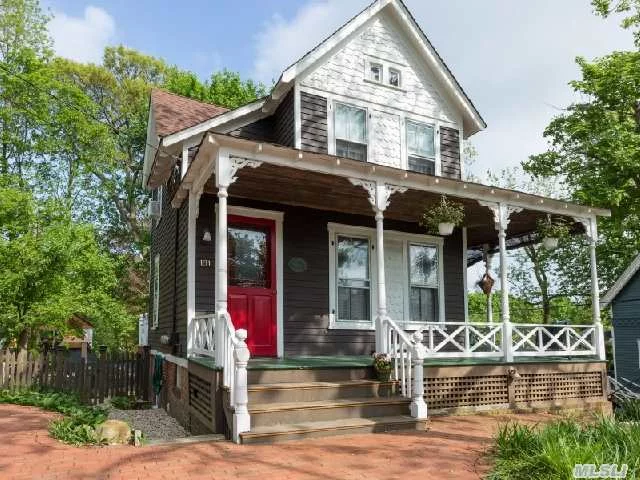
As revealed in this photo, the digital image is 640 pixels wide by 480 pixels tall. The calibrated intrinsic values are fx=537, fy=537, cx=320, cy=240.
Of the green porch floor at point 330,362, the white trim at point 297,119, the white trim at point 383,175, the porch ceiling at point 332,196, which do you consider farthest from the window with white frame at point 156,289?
the white trim at point 383,175

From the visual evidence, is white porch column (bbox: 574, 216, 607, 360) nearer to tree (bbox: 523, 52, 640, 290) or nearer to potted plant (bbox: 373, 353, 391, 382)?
potted plant (bbox: 373, 353, 391, 382)

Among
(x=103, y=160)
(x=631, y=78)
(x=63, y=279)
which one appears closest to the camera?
(x=63, y=279)

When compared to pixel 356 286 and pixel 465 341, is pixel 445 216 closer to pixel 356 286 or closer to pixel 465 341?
pixel 465 341

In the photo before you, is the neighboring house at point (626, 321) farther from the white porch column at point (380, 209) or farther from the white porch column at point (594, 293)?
the white porch column at point (380, 209)

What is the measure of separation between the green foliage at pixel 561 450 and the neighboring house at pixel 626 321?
625 inches

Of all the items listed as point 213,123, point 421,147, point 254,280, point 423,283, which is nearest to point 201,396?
point 254,280

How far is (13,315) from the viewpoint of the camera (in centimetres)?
1298

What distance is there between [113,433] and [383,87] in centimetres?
831

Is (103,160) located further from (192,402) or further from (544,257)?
(544,257)

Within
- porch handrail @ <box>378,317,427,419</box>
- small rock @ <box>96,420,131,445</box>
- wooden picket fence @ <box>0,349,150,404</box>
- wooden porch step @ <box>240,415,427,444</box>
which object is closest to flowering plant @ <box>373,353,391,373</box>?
porch handrail @ <box>378,317,427,419</box>

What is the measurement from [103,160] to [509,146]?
2129 cm

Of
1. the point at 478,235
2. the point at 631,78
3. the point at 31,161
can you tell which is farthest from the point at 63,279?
the point at 631,78

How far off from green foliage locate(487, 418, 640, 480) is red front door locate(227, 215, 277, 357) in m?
4.92

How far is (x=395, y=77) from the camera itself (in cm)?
1152
